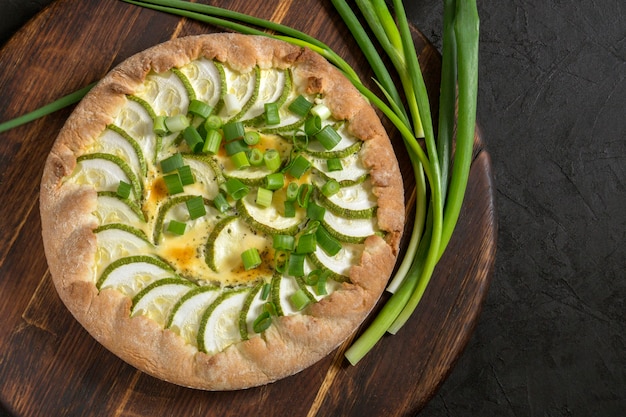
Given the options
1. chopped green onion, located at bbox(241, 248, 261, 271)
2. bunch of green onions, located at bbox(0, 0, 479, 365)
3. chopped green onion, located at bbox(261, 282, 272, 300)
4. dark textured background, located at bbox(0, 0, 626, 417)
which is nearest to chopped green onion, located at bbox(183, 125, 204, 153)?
chopped green onion, located at bbox(241, 248, 261, 271)

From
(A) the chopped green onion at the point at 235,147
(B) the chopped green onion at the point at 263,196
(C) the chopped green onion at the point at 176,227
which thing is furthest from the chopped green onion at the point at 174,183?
(B) the chopped green onion at the point at 263,196

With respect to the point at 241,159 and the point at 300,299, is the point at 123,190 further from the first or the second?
the point at 300,299

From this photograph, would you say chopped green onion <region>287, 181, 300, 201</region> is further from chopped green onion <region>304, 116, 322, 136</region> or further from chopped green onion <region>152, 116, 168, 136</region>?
chopped green onion <region>152, 116, 168, 136</region>

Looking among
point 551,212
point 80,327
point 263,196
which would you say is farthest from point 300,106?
point 551,212

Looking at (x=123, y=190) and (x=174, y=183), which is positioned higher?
(x=174, y=183)

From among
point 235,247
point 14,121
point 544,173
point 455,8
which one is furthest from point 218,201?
point 544,173

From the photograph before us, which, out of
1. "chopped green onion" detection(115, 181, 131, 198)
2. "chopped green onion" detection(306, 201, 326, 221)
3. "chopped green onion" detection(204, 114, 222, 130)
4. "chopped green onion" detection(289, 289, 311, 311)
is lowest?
"chopped green onion" detection(289, 289, 311, 311)

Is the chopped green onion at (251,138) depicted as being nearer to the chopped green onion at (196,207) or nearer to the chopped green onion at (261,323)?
the chopped green onion at (196,207)
